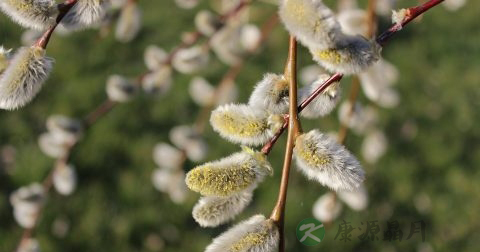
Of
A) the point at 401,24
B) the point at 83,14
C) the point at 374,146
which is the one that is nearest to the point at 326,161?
the point at 401,24

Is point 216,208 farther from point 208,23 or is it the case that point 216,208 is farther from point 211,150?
point 211,150

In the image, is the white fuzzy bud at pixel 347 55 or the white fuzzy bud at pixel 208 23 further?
the white fuzzy bud at pixel 208 23

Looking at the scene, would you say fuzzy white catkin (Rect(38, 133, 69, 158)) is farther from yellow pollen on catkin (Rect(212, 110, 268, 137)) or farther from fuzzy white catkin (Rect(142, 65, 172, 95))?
yellow pollen on catkin (Rect(212, 110, 268, 137))

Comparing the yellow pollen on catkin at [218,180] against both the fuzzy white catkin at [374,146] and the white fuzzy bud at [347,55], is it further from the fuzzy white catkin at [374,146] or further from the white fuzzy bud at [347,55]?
the fuzzy white catkin at [374,146]

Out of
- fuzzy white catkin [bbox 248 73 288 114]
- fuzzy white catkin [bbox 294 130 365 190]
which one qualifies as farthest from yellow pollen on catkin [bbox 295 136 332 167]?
fuzzy white catkin [bbox 248 73 288 114]

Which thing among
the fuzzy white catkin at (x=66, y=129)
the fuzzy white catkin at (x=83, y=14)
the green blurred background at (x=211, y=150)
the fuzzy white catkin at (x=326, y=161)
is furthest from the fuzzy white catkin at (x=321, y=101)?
the green blurred background at (x=211, y=150)

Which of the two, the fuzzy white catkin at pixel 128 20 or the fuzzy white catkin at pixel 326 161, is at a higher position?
the fuzzy white catkin at pixel 326 161
